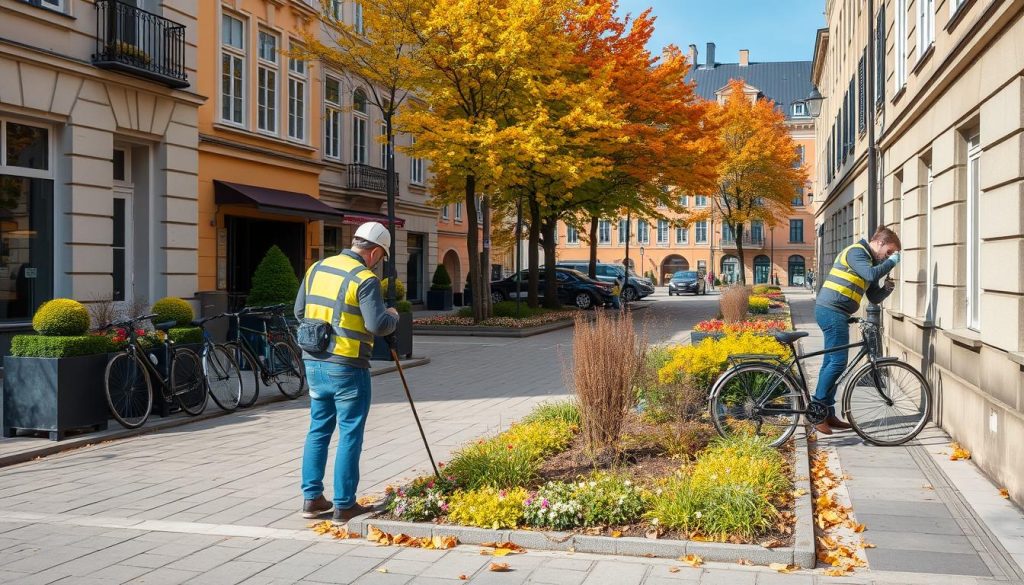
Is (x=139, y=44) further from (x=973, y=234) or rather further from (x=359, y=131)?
(x=973, y=234)

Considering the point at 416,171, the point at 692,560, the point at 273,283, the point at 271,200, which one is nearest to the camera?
the point at 692,560

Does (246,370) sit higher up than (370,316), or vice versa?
(370,316)

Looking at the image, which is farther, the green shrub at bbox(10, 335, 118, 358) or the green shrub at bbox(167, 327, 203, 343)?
the green shrub at bbox(167, 327, 203, 343)

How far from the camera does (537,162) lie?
21.9 meters

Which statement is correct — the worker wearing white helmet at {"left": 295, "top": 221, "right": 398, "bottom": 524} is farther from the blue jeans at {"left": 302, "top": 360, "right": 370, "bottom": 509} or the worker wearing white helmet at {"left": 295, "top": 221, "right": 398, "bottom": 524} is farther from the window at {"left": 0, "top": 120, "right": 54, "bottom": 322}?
the window at {"left": 0, "top": 120, "right": 54, "bottom": 322}

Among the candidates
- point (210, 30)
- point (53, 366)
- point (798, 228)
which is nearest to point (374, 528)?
point (53, 366)

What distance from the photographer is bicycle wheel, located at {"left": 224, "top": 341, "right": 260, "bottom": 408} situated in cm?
1124

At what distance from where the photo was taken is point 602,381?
7.25 metres

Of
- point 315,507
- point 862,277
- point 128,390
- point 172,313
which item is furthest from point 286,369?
point 862,277

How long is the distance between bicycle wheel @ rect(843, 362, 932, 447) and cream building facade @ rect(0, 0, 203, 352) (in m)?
11.3

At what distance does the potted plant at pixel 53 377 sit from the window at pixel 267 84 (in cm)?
1314

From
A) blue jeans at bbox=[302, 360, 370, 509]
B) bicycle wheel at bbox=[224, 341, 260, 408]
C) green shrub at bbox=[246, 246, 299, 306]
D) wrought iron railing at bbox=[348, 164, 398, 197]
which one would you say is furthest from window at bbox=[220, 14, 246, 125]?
blue jeans at bbox=[302, 360, 370, 509]

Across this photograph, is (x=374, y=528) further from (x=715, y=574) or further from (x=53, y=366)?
(x=53, y=366)

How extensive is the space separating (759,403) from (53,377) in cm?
640
